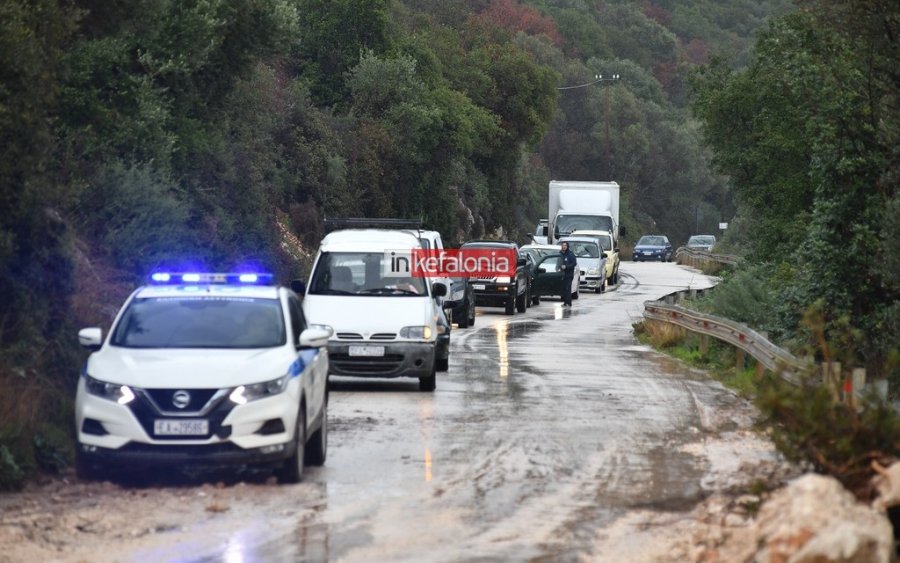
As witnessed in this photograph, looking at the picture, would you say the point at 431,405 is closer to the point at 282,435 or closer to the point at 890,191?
the point at 282,435

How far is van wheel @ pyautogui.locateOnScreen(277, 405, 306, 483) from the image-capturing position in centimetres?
1186

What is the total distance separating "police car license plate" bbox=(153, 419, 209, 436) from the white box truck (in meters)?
44.2

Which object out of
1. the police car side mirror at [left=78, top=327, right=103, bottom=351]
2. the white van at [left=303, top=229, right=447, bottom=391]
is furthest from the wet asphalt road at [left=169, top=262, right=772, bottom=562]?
the police car side mirror at [left=78, top=327, right=103, bottom=351]

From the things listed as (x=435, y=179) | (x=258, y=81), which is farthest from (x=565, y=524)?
(x=435, y=179)

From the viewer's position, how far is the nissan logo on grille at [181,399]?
11.6m

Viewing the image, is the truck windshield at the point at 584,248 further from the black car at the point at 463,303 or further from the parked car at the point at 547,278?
the black car at the point at 463,303

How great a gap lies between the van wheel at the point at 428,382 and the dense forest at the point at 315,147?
162 inches

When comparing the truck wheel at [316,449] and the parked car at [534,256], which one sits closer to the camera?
the truck wheel at [316,449]

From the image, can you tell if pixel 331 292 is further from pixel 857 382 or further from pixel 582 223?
pixel 582 223

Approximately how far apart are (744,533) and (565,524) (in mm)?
1483

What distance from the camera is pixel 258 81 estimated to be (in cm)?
4444

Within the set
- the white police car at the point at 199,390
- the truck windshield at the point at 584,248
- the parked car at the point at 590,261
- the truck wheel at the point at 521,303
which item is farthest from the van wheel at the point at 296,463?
the truck windshield at the point at 584,248

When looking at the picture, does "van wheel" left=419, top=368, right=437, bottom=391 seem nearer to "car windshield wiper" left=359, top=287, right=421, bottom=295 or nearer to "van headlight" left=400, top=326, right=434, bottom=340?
"van headlight" left=400, top=326, right=434, bottom=340

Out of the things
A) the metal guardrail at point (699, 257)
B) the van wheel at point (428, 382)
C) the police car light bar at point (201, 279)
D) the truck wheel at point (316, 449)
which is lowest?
the metal guardrail at point (699, 257)
